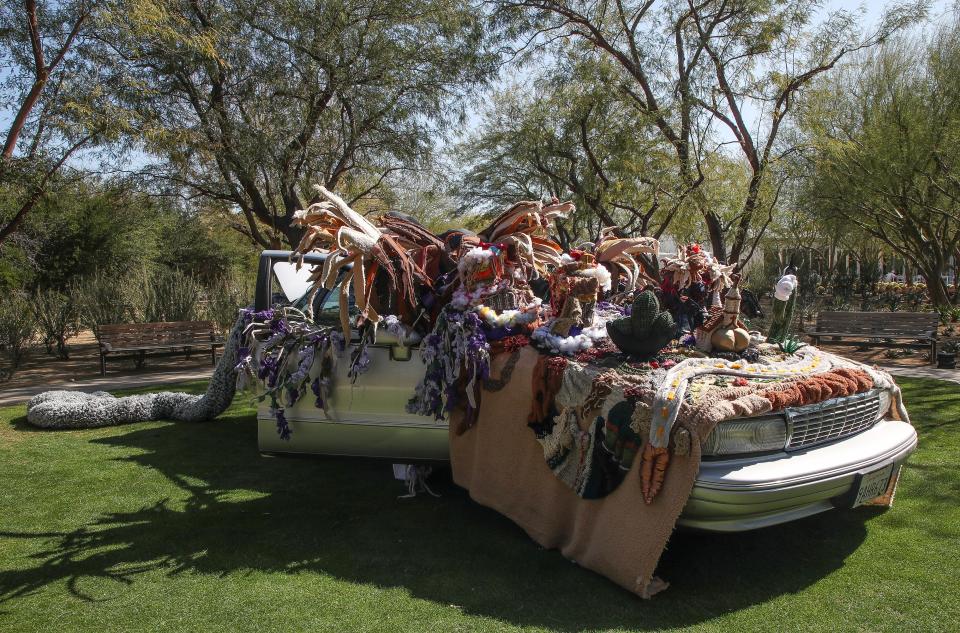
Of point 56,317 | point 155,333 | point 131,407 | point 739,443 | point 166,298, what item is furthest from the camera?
point 166,298

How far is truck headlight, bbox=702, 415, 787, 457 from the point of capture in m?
2.94

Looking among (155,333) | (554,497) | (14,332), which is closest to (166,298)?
(155,333)

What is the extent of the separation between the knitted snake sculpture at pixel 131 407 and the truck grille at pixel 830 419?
5201 millimetres

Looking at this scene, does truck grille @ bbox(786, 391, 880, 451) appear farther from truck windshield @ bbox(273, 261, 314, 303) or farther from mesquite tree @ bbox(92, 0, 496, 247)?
mesquite tree @ bbox(92, 0, 496, 247)

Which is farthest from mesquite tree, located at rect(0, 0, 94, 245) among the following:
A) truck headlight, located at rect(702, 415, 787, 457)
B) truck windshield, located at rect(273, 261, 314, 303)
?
truck headlight, located at rect(702, 415, 787, 457)

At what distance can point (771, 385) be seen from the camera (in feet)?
10.3

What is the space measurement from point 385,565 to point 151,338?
882 centimetres

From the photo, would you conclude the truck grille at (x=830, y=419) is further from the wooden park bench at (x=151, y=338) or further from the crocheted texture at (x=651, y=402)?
the wooden park bench at (x=151, y=338)

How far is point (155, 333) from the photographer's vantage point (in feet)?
35.5

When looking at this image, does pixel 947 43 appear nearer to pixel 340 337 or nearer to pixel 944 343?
pixel 944 343

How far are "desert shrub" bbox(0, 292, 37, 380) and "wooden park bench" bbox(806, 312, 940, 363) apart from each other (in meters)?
13.4

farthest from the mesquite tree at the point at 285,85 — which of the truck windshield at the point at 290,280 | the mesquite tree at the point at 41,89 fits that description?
the truck windshield at the point at 290,280

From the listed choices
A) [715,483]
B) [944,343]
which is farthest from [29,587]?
[944,343]

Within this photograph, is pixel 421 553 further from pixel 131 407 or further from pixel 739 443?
pixel 131 407
